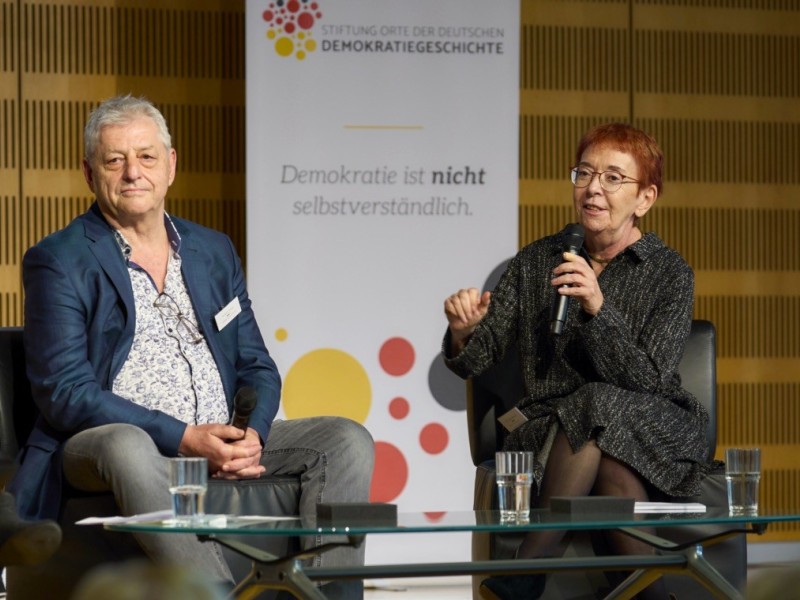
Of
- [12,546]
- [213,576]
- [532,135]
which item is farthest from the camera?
[532,135]

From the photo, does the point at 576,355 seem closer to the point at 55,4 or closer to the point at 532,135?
the point at 532,135

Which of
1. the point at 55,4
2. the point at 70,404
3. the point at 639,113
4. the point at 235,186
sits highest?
the point at 55,4

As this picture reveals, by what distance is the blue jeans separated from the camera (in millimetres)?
2391

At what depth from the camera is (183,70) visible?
16.9 ft

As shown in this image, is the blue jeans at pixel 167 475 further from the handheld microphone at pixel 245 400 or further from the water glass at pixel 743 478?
the water glass at pixel 743 478

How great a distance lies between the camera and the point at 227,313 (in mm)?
2980

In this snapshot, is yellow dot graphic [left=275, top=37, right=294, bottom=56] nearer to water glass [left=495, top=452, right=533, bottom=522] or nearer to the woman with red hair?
the woman with red hair

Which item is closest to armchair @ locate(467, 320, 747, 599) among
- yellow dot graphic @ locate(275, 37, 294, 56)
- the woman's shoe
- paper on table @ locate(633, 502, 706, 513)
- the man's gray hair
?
the woman's shoe

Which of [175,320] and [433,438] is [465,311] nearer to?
[175,320]

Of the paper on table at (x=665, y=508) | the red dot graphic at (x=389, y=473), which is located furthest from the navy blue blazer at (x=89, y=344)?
the red dot graphic at (x=389, y=473)

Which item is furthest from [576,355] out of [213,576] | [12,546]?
[12,546]

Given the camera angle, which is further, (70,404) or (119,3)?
(119,3)

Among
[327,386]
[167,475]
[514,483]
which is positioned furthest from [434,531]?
[327,386]

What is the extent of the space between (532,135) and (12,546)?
12.3 feet
